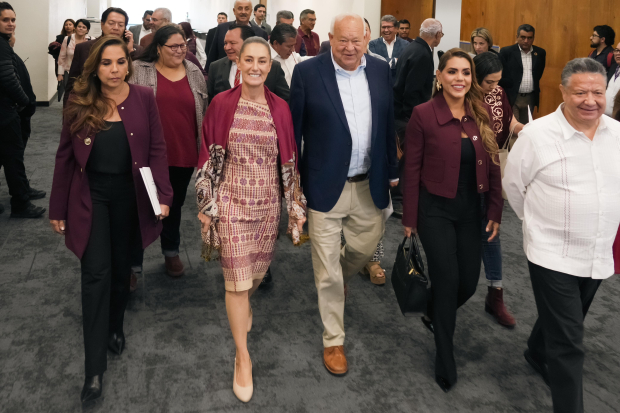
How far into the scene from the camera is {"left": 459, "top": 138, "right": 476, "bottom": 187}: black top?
9.14 ft

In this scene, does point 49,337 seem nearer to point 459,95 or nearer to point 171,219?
point 171,219

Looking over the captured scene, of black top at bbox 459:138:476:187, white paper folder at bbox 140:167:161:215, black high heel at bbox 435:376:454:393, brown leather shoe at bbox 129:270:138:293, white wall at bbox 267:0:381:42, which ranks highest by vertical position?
white wall at bbox 267:0:381:42

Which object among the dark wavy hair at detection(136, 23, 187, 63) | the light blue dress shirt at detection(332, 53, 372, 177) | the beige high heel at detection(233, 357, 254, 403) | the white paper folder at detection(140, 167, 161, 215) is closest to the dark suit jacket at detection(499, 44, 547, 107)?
the light blue dress shirt at detection(332, 53, 372, 177)

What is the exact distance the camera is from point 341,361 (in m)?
2.96

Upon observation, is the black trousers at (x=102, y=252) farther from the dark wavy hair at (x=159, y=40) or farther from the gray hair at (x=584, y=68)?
the gray hair at (x=584, y=68)

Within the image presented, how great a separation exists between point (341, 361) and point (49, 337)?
1627 millimetres

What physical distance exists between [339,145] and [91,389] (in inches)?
64.0

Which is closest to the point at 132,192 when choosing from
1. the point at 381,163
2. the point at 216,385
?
the point at 216,385

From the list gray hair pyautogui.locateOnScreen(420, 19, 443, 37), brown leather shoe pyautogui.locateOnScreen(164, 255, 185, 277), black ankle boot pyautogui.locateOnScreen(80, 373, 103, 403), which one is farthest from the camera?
gray hair pyautogui.locateOnScreen(420, 19, 443, 37)

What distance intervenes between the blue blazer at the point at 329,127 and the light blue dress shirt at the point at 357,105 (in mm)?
37

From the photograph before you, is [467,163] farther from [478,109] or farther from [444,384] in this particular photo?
[444,384]

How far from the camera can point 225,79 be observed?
395 cm

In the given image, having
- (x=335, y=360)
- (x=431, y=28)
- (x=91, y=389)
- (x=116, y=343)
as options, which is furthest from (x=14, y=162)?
(x=431, y=28)

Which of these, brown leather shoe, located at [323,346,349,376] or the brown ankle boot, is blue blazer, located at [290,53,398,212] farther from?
the brown ankle boot
